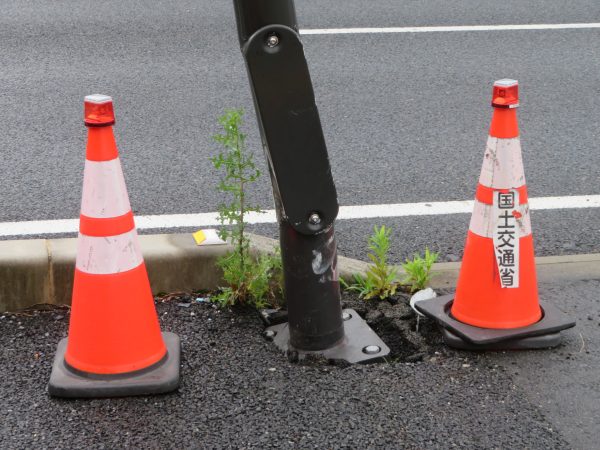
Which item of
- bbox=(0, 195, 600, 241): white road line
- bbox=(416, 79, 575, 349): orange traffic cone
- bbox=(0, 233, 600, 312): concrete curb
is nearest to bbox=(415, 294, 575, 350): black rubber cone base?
bbox=(416, 79, 575, 349): orange traffic cone

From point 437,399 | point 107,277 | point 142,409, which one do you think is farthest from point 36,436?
point 437,399

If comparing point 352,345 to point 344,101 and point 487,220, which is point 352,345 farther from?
point 344,101

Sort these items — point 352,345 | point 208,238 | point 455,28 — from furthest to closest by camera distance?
point 455,28 < point 208,238 < point 352,345

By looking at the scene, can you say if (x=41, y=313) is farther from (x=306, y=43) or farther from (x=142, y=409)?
(x=306, y=43)

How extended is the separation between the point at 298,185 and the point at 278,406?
0.75 meters

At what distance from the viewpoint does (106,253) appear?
3133 millimetres

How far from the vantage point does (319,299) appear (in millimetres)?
3389

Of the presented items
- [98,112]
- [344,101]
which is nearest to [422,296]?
[98,112]

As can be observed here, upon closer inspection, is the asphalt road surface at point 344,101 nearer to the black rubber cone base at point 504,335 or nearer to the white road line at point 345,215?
the white road line at point 345,215

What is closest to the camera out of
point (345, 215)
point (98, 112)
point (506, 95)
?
point (98, 112)

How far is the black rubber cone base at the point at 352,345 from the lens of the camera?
11.2ft

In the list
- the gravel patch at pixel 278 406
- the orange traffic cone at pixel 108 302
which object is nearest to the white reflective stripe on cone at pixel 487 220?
the gravel patch at pixel 278 406

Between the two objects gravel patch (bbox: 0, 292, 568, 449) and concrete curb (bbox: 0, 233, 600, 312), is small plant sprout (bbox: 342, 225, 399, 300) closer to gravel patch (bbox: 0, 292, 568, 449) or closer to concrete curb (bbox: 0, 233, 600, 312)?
concrete curb (bbox: 0, 233, 600, 312)

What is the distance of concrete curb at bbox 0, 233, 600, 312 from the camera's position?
3.68 metres
